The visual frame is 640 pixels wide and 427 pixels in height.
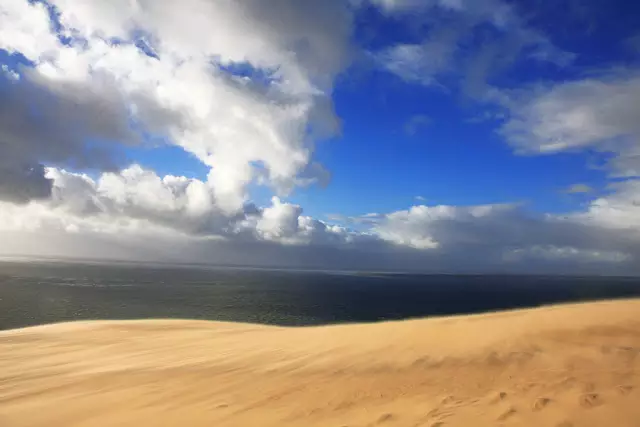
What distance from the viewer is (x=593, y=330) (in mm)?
10273

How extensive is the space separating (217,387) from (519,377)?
20.7 ft

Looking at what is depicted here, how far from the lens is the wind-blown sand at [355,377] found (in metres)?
6.13

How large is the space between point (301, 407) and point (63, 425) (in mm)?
4010

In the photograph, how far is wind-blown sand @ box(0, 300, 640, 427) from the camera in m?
Result: 6.13

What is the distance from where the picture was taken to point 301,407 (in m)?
6.63

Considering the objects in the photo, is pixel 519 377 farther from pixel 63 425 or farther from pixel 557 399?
pixel 63 425

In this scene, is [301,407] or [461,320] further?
[461,320]

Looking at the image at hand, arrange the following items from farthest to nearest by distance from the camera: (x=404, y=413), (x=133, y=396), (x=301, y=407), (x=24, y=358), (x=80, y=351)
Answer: (x=80, y=351) → (x=24, y=358) → (x=133, y=396) → (x=301, y=407) → (x=404, y=413)

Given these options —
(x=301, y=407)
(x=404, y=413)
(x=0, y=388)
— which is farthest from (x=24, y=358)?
(x=404, y=413)

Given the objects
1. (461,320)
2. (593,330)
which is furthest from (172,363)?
(593,330)

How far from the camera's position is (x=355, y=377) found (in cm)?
808

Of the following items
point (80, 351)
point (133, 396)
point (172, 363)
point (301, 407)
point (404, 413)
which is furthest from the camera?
point (80, 351)

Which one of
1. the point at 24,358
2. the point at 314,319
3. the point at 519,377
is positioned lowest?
the point at 314,319

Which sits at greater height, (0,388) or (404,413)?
(404,413)
